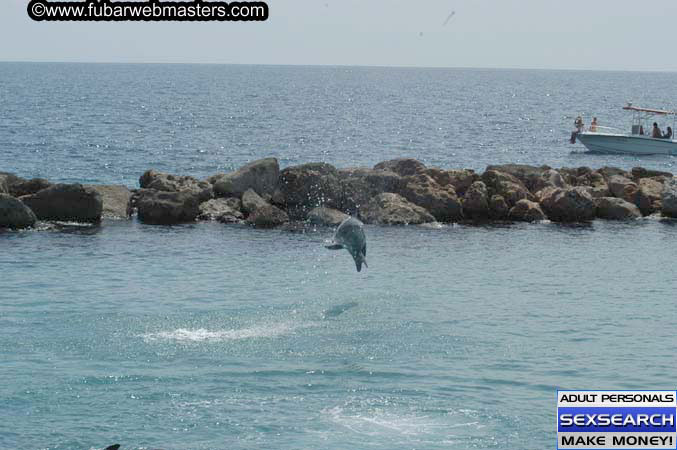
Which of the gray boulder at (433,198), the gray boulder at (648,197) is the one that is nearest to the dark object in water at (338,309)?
the gray boulder at (433,198)

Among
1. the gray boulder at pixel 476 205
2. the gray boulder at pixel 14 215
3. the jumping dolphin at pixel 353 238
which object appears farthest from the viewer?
the gray boulder at pixel 476 205

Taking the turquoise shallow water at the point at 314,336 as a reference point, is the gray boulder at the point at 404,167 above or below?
above

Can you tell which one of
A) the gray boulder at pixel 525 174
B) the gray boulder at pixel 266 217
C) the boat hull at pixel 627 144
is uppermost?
the boat hull at pixel 627 144

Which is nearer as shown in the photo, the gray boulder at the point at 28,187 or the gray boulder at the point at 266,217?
the gray boulder at the point at 266,217

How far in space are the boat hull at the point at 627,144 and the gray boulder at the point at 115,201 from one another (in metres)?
42.9

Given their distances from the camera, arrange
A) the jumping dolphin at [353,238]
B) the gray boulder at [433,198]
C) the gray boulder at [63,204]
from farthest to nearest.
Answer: the gray boulder at [433,198], the gray boulder at [63,204], the jumping dolphin at [353,238]

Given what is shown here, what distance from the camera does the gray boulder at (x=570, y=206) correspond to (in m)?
41.4

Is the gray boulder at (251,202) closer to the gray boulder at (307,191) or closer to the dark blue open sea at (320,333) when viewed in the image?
the gray boulder at (307,191)

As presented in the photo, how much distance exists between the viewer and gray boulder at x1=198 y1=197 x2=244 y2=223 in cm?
4012

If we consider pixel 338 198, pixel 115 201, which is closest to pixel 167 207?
pixel 115 201

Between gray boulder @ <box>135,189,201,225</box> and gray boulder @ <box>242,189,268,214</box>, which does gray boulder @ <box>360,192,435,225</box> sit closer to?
gray boulder @ <box>242,189,268,214</box>

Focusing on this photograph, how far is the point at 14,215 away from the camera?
36.6 m

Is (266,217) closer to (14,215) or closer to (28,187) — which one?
(14,215)

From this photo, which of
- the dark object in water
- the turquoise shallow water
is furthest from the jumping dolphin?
→ the turquoise shallow water
